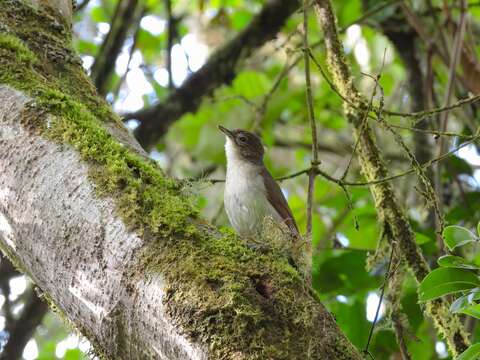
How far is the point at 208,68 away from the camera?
6.30m

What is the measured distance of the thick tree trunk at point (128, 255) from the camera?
1855mm

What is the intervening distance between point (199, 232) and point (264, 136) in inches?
171

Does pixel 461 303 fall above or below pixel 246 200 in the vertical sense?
below

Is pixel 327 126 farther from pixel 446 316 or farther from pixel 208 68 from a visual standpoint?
pixel 446 316

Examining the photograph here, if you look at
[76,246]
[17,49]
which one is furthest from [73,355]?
[76,246]

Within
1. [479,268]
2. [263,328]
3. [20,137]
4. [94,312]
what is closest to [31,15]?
[20,137]

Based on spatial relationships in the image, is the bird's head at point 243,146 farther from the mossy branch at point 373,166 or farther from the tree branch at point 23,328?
the tree branch at point 23,328

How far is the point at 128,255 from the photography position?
2.00 m

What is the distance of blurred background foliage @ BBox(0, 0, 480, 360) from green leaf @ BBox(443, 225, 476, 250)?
90 cm

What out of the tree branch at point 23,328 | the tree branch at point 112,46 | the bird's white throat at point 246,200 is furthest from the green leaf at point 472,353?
the tree branch at point 112,46

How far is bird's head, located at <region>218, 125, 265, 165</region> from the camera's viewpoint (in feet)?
17.9

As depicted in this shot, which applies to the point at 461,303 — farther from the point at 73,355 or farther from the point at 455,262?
the point at 73,355

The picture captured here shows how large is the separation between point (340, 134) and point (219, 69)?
2.29 meters

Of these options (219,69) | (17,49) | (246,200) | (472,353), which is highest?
(219,69)
